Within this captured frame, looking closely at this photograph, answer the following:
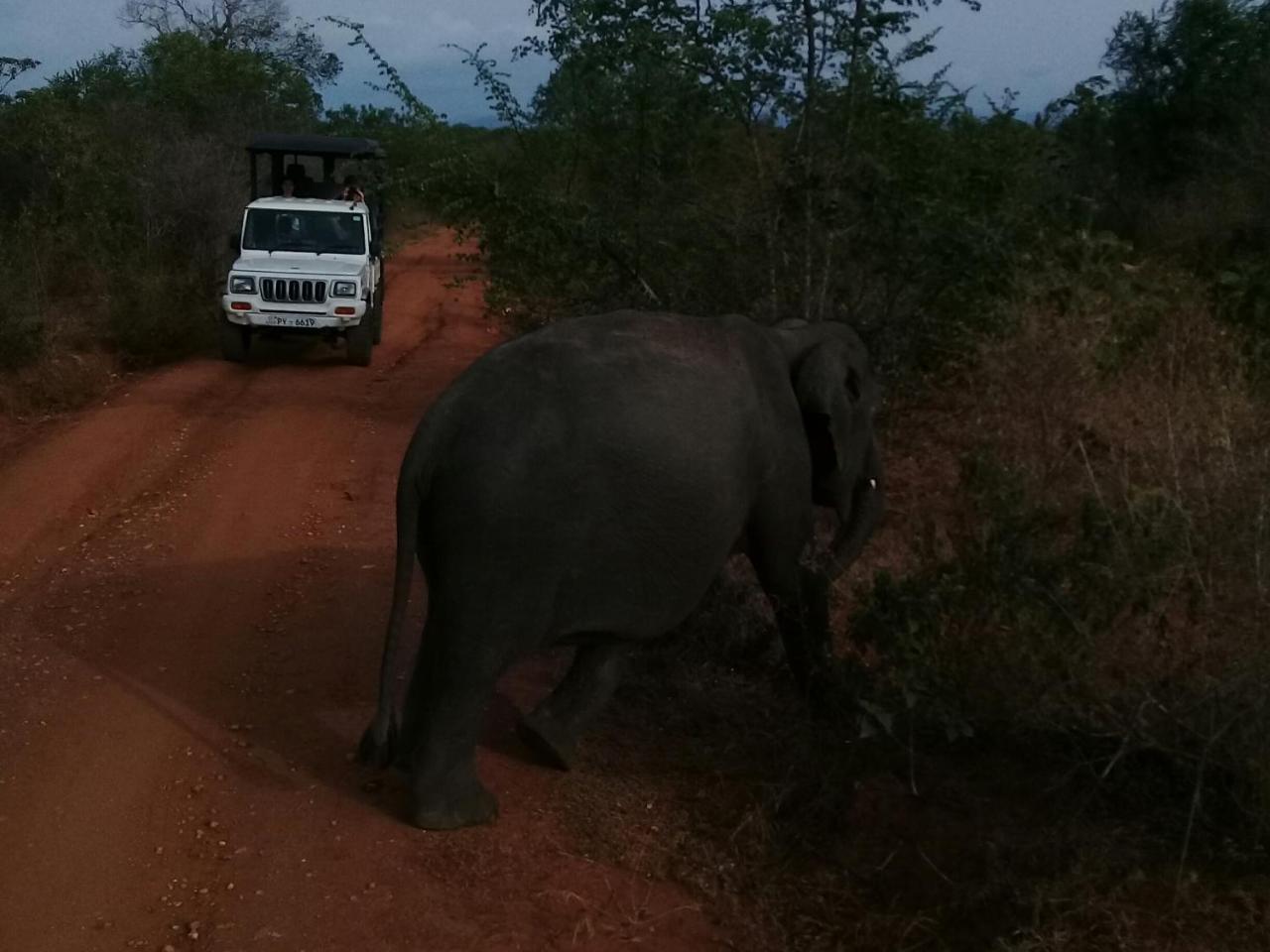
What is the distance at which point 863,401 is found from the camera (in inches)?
231

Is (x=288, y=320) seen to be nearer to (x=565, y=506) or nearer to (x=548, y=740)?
(x=548, y=740)

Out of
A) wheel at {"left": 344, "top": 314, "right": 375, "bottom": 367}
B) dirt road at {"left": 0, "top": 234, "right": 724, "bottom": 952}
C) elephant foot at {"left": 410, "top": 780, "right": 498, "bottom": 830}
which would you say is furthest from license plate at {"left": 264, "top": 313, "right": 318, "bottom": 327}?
elephant foot at {"left": 410, "top": 780, "right": 498, "bottom": 830}

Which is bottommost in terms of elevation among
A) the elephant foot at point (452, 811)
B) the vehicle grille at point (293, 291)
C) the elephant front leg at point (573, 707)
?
the elephant foot at point (452, 811)

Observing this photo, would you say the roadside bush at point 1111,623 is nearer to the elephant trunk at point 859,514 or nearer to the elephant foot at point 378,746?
the elephant trunk at point 859,514

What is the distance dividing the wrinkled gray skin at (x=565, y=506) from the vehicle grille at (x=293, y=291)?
35.6 ft

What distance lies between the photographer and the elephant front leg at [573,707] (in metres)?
5.33

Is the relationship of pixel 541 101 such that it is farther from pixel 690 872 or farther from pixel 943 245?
pixel 690 872

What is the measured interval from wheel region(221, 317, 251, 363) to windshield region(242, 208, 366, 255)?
95 centimetres

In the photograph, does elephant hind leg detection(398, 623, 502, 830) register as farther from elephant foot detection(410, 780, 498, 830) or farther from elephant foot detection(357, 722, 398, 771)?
elephant foot detection(357, 722, 398, 771)

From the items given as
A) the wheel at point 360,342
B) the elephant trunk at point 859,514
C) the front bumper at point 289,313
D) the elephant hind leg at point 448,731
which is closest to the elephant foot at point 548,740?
the elephant hind leg at point 448,731

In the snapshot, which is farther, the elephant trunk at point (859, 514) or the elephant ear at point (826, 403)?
the elephant trunk at point (859, 514)

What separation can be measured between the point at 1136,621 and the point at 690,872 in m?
1.75

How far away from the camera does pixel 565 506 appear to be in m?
4.63

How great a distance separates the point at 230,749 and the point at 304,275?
10.6 m
